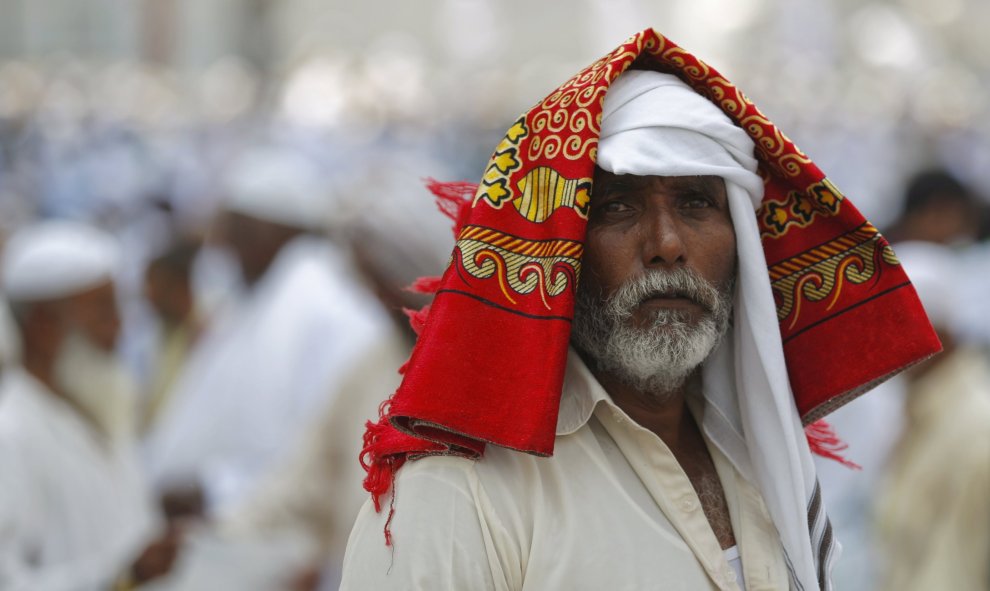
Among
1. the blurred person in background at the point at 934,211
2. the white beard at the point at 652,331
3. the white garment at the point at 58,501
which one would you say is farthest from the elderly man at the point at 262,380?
the blurred person in background at the point at 934,211

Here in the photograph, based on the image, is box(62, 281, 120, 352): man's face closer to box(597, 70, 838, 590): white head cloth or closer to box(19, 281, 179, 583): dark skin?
box(19, 281, 179, 583): dark skin

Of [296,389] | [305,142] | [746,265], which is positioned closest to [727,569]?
[746,265]

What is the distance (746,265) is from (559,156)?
403 mm

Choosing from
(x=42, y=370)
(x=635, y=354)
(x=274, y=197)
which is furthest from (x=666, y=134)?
(x=274, y=197)

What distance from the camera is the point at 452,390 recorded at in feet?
6.72

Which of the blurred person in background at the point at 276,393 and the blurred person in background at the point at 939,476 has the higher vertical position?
the blurred person in background at the point at 939,476

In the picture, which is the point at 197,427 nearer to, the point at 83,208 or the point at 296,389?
the point at 296,389

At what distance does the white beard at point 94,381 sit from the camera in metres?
4.59

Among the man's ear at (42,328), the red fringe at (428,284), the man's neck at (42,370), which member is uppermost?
the red fringe at (428,284)

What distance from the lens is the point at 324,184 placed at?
50.3 ft

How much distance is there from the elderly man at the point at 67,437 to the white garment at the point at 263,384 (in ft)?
0.91

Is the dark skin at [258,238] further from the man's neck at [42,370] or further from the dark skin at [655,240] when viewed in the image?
the dark skin at [655,240]

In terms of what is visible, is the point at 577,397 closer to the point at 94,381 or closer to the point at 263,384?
the point at 94,381

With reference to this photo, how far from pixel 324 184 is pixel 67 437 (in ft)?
36.3
